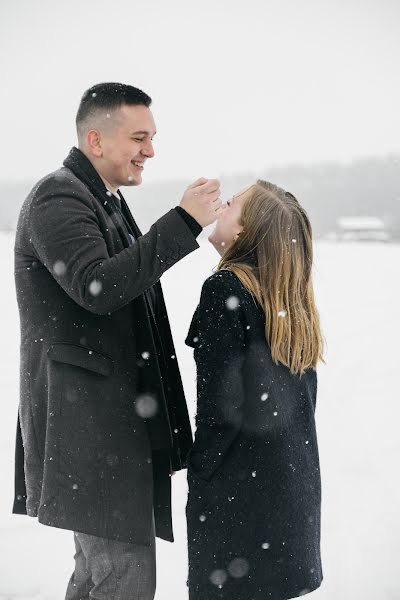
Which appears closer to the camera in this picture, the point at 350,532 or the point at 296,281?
the point at 296,281

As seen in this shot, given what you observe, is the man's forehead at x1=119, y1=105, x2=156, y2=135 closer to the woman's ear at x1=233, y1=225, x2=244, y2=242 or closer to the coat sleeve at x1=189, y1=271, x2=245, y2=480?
the woman's ear at x1=233, y1=225, x2=244, y2=242

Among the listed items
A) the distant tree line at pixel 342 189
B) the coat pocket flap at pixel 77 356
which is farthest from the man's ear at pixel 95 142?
the distant tree line at pixel 342 189

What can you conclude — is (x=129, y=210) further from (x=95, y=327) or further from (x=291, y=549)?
(x=291, y=549)

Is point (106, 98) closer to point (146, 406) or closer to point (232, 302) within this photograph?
point (232, 302)

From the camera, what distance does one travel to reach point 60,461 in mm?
1738

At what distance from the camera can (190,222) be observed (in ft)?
5.52

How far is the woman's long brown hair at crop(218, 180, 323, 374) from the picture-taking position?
1.80 m

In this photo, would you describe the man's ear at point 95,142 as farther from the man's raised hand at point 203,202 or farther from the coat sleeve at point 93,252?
the man's raised hand at point 203,202

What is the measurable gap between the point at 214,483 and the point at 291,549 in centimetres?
33

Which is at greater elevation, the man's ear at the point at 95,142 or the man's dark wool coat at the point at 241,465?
the man's ear at the point at 95,142

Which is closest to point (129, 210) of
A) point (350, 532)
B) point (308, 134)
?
point (350, 532)

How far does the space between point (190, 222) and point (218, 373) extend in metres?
0.43

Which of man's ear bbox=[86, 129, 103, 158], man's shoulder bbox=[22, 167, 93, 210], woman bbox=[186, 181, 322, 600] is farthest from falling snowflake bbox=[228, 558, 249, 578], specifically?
man's ear bbox=[86, 129, 103, 158]

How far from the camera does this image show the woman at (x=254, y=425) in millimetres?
1735
